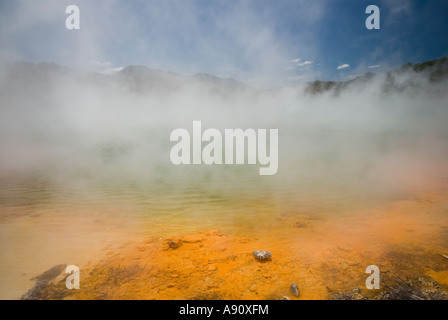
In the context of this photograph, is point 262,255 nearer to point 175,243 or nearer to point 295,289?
point 295,289

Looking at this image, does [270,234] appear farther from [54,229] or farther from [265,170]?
[265,170]

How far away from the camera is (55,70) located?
11412cm

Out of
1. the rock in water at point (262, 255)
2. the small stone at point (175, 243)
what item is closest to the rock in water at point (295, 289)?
the rock in water at point (262, 255)

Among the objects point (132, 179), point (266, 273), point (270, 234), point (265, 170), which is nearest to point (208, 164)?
point (265, 170)

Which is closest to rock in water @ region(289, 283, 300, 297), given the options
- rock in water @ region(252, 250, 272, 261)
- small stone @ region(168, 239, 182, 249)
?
rock in water @ region(252, 250, 272, 261)

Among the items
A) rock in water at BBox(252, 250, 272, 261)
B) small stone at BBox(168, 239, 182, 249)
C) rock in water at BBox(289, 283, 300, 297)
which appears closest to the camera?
rock in water at BBox(289, 283, 300, 297)

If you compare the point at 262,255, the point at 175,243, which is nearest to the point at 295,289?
the point at 262,255

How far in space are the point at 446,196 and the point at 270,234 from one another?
644 cm

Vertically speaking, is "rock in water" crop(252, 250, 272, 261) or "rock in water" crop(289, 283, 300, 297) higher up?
"rock in water" crop(252, 250, 272, 261)

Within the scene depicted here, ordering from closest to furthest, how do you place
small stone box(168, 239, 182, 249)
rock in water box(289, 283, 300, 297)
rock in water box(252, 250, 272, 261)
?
rock in water box(289, 283, 300, 297) → rock in water box(252, 250, 272, 261) → small stone box(168, 239, 182, 249)

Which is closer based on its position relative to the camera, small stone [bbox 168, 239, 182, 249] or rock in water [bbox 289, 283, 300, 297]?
rock in water [bbox 289, 283, 300, 297]

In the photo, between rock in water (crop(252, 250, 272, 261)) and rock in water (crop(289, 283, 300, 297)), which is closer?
rock in water (crop(289, 283, 300, 297))

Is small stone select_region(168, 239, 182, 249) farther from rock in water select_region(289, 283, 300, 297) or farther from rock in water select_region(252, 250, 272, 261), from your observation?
rock in water select_region(289, 283, 300, 297)

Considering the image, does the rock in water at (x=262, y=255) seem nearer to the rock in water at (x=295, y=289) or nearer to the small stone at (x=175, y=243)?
the rock in water at (x=295, y=289)
